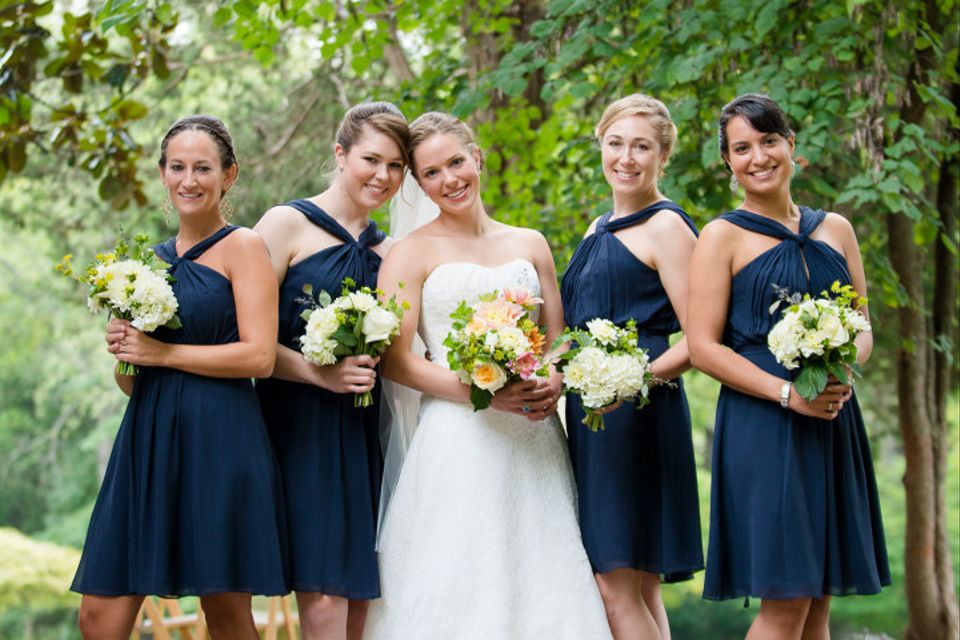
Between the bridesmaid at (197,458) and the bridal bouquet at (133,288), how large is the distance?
7cm

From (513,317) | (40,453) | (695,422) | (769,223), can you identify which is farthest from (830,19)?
(40,453)

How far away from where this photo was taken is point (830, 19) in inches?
263

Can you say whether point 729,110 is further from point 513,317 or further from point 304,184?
point 304,184

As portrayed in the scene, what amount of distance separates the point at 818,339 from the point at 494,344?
1.05 meters

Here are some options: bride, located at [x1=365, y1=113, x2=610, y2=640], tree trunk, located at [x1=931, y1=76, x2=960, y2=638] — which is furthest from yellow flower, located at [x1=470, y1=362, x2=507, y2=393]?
tree trunk, located at [x1=931, y1=76, x2=960, y2=638]

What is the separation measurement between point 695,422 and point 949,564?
413 inches

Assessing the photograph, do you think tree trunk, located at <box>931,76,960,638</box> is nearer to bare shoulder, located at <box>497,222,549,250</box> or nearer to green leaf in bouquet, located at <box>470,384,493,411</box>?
bare shoulder, located at <box>497,222,549,250</box>

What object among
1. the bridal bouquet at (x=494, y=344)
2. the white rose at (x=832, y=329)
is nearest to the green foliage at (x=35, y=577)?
the bridal bouquet at (x=494, y=344)

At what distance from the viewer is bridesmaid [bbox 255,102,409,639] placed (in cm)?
431

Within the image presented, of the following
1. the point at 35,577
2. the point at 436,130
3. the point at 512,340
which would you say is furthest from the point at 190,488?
the point at 35,577

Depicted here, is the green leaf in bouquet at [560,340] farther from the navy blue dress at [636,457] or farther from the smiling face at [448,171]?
the smiling face at [448,171]

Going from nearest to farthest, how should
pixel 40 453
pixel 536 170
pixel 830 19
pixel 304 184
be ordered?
pixel 830 19 < pixel 536 170 < pixel 304 184 < pixel 40 453

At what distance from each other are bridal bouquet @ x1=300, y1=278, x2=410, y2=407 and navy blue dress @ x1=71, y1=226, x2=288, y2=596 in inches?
11.3

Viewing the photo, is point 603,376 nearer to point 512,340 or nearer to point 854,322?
point 512,340
